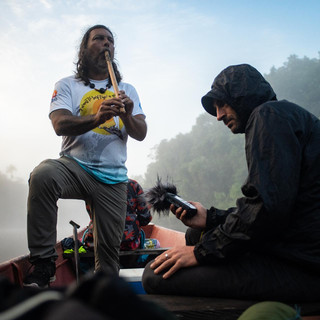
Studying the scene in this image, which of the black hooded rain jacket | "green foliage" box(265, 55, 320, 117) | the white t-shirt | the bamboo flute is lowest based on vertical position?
the black hooded rain jacket

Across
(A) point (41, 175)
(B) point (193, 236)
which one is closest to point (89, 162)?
(A) point (41, 175)

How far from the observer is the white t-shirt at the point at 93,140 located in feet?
8.57

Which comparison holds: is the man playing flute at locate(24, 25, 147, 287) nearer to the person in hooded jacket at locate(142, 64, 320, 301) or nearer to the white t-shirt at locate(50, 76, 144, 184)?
the white t-shirt at locate(50, 76, 144, 184)

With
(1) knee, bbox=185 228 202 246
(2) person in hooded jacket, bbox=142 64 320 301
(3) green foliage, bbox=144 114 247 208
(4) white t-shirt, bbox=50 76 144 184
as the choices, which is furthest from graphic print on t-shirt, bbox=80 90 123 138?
(3) green foliage, bbox=144 114 247 208

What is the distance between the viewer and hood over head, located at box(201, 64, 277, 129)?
5.24 ft

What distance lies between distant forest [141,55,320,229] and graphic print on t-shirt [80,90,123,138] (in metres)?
43.4

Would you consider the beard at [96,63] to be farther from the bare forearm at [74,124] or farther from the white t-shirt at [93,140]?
the bare forearm at [74,124]

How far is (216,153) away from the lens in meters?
58.5

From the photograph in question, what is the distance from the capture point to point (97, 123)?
247cm

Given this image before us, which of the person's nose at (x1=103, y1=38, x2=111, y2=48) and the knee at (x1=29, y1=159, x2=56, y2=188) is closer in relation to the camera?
the knee at (x1=29, y1=159, x2=56, y2=188)

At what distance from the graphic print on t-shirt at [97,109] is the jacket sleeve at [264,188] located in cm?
160

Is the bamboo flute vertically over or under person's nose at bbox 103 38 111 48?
under

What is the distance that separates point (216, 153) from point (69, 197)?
187ft

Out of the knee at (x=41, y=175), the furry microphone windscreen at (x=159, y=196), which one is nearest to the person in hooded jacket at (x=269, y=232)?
the furry microphone windscreen at (x=159, y=196)
